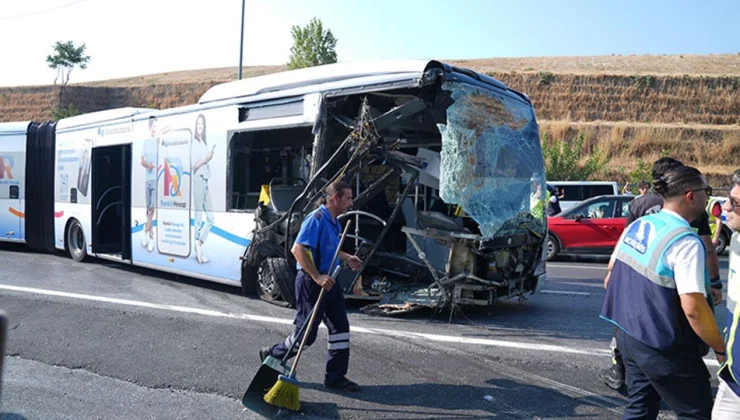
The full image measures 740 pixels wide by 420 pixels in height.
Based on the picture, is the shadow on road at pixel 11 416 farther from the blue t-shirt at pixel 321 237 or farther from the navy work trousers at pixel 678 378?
the navy work trousers at pixel 678 378

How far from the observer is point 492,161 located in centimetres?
695

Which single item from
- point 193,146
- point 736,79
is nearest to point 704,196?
point 193,146

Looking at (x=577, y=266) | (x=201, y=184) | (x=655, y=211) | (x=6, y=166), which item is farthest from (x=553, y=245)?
(x=6, y=166)

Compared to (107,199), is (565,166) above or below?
above

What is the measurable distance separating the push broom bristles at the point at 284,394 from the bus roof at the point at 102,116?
695cm

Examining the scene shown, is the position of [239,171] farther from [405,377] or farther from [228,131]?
[405,377]

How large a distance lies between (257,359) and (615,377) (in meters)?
3.09

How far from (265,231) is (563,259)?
360 inches

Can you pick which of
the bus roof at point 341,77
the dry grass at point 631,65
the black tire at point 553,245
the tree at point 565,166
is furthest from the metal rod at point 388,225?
the dry grass at point 631,65

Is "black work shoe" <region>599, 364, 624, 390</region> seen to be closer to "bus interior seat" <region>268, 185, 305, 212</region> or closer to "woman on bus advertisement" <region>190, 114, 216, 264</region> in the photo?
"bus interior seat" <region>268, 185, 305, 212</region>

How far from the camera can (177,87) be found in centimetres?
4984

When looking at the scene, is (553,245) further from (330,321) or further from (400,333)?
(330,321)

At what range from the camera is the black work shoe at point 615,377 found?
15.8 feet

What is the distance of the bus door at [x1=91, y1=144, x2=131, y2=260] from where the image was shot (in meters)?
11.4
